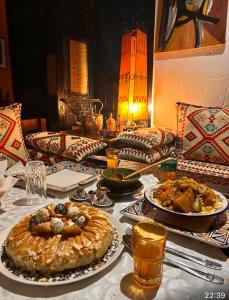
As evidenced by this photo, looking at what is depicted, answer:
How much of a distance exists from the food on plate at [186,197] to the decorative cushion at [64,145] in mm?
994

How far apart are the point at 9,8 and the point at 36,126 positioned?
2.42 meters

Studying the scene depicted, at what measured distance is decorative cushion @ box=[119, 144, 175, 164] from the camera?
1.95m

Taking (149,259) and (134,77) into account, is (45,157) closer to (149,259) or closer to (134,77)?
(134,77)

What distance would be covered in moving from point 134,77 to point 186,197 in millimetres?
2123

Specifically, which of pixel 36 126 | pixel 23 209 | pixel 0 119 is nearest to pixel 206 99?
pixel 36 126

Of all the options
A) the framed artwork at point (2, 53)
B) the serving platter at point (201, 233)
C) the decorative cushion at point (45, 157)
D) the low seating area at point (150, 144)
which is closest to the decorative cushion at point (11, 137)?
the low seating area at point (150, 144)

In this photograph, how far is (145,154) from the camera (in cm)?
196

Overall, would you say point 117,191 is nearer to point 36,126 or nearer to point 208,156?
point 208,156

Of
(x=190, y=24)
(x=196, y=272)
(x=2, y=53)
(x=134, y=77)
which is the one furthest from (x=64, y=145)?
(x=2, y=53)

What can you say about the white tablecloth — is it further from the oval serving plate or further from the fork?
the oval serving plate

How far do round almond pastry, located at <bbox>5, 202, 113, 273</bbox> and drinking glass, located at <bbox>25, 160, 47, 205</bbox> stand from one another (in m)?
0.31

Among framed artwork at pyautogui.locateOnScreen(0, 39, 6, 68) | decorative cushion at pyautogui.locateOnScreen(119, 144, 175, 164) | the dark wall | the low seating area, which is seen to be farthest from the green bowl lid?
framed artwork at pyautogui.locateOnScreen(0, 39, 6, 68)

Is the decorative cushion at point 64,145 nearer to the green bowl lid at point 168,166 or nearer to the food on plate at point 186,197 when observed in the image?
the green bowl lid at point 168,166

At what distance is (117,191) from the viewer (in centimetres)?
102
